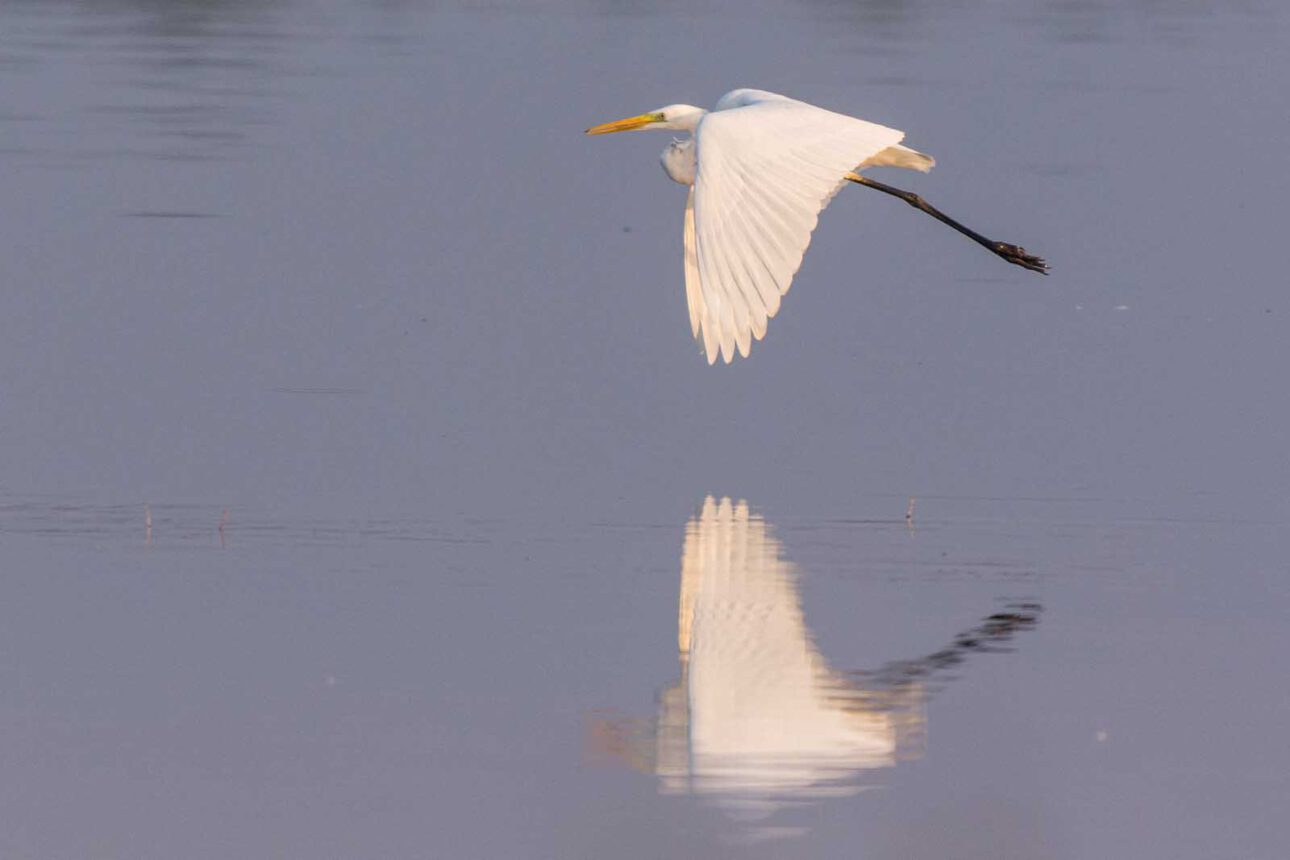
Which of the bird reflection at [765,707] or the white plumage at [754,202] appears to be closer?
the bird reflection at [765,707]

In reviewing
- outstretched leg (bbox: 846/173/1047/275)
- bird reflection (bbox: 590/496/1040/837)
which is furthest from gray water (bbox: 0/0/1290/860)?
outstretched leg (bbox: 846/173/1047/275)

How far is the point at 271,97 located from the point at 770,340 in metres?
6.29

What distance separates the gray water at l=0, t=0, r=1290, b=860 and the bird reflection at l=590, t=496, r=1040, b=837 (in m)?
0.02

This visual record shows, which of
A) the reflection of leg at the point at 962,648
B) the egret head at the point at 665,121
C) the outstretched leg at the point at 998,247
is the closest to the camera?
the reflection of leg at the point at 962,648

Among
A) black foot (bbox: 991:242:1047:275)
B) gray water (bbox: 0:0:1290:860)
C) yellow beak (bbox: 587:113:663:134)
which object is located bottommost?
gray water (bbox: 0:0:1290:860)

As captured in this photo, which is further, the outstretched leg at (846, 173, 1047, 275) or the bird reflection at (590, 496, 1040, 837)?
the outstretched leg at (846, 173, 1047, 275)

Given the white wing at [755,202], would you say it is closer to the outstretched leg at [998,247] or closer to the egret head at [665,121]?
the egret head at [665,121]

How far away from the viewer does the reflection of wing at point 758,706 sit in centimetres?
497

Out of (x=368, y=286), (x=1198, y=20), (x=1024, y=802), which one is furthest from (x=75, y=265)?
(x=1198, y=20)

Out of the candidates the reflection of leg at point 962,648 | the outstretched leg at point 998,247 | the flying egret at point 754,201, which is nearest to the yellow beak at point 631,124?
the outstretched leg at point 998,247

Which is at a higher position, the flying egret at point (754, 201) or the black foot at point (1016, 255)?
the flying egret at point (754, 201)

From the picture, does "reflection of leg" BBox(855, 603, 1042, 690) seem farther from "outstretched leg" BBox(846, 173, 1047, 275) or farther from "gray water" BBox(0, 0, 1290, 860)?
"outstretched leg" BBox(846, 173, 1047, 275)

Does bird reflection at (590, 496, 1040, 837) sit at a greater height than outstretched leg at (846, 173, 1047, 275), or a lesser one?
lesser

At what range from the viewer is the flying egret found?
21.5 ft
